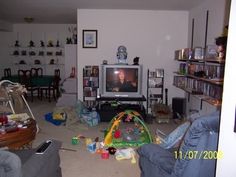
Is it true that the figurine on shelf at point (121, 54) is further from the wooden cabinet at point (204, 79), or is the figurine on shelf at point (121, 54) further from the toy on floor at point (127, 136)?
the toy on floor at point (127, 136)

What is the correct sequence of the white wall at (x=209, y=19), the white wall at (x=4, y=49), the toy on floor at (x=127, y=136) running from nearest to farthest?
the toy on floor at (x=127, y=136) → the white wall at (x=209, y=19) → the white wall at (x=4, y=49)

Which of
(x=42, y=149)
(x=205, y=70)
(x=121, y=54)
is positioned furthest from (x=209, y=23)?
(x=42, y=149)

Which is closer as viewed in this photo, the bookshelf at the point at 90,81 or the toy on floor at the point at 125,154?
the toy on floor at the point at 125,154

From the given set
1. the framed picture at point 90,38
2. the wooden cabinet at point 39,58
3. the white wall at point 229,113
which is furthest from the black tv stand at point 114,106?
the white wall at point 229,113

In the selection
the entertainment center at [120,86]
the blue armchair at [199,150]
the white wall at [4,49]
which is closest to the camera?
the blue armchair at [199,150]

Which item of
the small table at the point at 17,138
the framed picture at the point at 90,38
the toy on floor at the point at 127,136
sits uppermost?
the framed picture at the point at 90,38

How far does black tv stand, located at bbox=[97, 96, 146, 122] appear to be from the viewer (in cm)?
516

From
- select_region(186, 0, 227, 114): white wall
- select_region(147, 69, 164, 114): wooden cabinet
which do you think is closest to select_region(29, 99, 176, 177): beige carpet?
select_region(186, 0, 227, 114): white wall

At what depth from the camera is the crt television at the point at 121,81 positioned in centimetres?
536

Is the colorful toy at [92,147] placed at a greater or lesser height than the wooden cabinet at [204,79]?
lesser

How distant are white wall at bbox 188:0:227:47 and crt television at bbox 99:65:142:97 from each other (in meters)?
1.44

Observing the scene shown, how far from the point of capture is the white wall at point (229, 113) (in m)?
1.31

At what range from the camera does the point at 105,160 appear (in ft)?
10.7

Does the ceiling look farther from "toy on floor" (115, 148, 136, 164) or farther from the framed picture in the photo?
"toy on floor" (115, 148, 136, 164)
